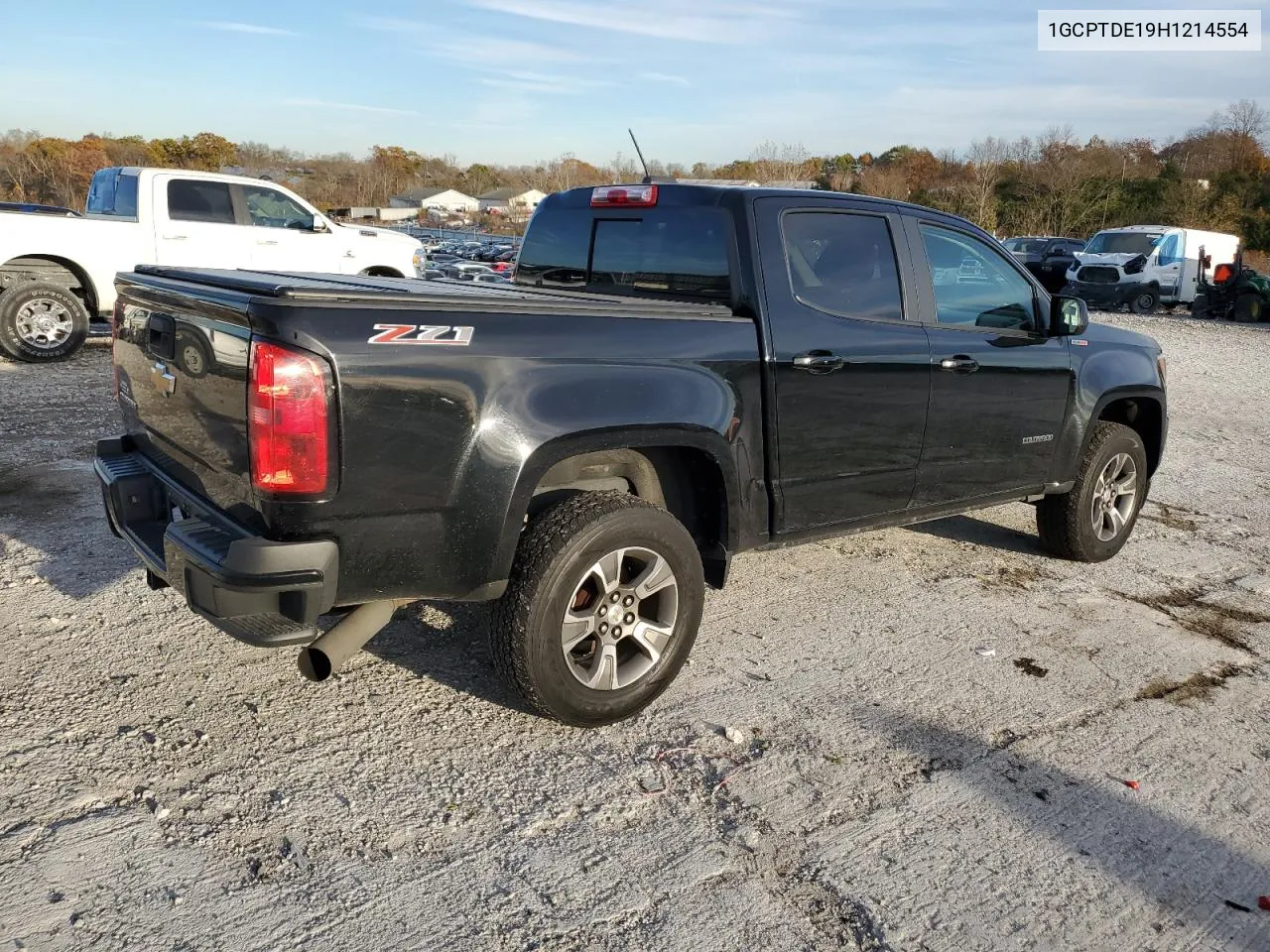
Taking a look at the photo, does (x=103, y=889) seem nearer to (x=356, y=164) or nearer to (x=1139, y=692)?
(x=1139, y=692)

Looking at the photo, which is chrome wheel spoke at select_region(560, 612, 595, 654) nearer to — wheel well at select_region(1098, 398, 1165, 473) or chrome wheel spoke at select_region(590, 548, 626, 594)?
chrome wheel spoke at select_region(590, 548, 626, 594)

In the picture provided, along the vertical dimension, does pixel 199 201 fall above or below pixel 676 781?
above

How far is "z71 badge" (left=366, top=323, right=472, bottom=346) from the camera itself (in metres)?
2.92

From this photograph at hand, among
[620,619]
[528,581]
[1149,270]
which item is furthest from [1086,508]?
[1149,270]

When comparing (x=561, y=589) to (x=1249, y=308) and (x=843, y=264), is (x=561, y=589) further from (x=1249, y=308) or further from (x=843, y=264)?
(x=1249, y=308)

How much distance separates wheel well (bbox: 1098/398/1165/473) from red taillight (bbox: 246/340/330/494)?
4564 millimetres

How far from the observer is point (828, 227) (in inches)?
172

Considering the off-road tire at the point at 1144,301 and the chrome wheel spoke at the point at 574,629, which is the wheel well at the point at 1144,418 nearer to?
the chrome wheel spoke at the point at 574,629

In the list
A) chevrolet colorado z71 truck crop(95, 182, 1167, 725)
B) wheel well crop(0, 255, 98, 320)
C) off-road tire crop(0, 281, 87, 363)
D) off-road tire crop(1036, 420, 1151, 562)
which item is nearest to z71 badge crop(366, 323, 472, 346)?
chevrolet colorado z71 truck crop(95, 182, 1167, 725)

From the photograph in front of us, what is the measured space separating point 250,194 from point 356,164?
4467 inches

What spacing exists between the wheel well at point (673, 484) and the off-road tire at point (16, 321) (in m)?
8.45

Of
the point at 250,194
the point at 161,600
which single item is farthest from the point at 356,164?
the point at 161,600

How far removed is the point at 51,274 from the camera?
1024 cm

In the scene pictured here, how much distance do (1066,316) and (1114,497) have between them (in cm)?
127
